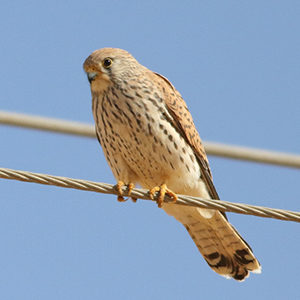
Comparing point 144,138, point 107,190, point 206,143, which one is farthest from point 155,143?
point 206,143

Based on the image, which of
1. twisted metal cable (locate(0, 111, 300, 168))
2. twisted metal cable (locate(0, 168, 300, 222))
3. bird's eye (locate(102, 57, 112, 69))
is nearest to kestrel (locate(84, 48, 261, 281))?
bird's eye (locate(102, 57, 112, 69))

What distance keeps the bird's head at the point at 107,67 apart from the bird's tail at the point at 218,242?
1039 millimetres

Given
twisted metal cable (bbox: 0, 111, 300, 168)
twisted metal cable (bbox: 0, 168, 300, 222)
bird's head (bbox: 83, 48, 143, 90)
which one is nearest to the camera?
twisted metal cable (bbox: 0, 168, 300, 222)

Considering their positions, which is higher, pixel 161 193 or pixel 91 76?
pixel 91 76

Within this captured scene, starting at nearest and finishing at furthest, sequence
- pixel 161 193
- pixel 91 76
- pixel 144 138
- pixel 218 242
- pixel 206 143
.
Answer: pixel 161 193, pixel 144 138, pixel 91 76, pixel 218 242, pixel 206 143

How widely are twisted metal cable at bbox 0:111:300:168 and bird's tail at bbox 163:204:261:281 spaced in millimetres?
1391

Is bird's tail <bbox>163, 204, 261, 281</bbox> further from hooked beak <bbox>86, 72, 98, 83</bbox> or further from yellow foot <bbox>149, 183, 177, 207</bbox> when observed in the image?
hooked beak <bbox>86, 72, 98, 83</bbox>

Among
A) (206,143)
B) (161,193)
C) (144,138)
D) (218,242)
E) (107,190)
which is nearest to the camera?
(107,190)

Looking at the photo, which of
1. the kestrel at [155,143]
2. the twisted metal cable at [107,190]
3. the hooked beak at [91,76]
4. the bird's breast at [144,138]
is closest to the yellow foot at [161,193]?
the kestrel at [155,143]

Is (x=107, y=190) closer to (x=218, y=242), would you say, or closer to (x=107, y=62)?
(x=107, y=62)

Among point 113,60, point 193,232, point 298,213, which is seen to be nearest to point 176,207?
point 193,232

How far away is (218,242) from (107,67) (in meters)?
1.52

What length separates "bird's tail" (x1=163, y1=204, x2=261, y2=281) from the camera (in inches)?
213

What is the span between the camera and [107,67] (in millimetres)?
5316
